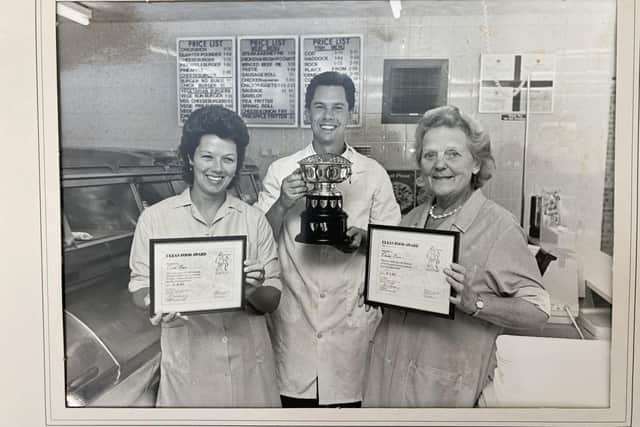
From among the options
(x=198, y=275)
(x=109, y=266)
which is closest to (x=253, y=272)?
(x=198, y=275)

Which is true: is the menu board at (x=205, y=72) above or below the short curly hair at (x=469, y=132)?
above

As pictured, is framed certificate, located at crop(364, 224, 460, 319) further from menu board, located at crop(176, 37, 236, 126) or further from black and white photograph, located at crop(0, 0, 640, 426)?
menu board, located at crop(176, 37, 236, 126)

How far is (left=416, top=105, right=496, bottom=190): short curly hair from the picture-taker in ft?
4.30

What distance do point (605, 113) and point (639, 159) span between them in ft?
0.45

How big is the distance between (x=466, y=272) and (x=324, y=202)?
366 millimetres

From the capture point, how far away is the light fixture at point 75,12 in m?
1.34

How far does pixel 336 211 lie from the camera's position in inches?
52.0

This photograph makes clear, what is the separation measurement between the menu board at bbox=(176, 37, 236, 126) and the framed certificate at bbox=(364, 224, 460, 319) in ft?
1.58

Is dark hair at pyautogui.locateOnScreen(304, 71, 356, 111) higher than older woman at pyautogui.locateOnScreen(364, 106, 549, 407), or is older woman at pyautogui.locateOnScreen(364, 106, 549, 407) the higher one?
dark hair at pyautogui.locateOnScreen(304, 71, 356, 111)

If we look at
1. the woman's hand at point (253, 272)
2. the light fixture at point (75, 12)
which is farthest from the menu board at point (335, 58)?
the light fixture at point (75, 12)

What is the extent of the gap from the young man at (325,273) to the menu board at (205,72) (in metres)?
0.20

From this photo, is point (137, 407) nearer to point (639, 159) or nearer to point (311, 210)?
point (311, 210)

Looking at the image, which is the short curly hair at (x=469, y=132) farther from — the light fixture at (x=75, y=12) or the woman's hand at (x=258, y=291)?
the light fixture at (x=75, y=12)

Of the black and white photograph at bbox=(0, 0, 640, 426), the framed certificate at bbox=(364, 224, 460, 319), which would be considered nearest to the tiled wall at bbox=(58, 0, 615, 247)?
the black and white photograph at bbox=(0, 0, 640, 426)
